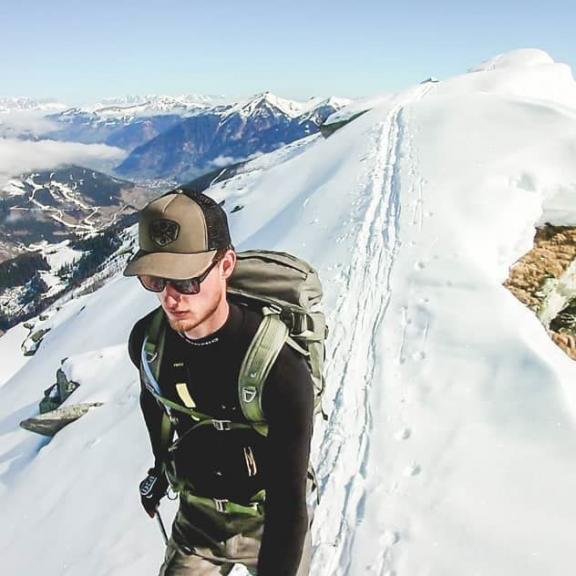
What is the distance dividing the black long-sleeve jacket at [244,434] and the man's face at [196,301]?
0.17 meters

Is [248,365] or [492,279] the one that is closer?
[248,365]

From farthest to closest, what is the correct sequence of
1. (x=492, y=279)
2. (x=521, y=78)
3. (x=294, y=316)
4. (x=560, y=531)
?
(x=521, y=78) < (x=492, y=279) < (x=560, y=531) < (x=294, y=316)

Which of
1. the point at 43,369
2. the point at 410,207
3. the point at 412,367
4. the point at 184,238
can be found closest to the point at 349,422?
the point at 412,367

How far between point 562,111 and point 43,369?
33.1 metres

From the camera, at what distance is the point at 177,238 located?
103 inches

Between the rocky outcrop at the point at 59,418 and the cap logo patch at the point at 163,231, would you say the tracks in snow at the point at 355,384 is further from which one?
the rocky outcrop at the point at 59,418

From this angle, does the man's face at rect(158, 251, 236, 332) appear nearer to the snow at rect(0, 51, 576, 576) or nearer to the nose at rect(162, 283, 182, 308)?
the nose at rect(162, 283, 182, 308)

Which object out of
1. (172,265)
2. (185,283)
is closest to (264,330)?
(185,283)

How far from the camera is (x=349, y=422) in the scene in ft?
26.0

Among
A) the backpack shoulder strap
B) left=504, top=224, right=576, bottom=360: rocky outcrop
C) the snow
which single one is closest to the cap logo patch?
the backpack shoulder strap

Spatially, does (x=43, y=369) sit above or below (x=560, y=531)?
below

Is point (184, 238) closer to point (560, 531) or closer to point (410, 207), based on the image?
point (560, 531)

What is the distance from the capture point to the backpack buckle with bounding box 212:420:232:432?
295 cm

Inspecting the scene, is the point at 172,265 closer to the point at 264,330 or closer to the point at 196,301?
the point at 196,301
